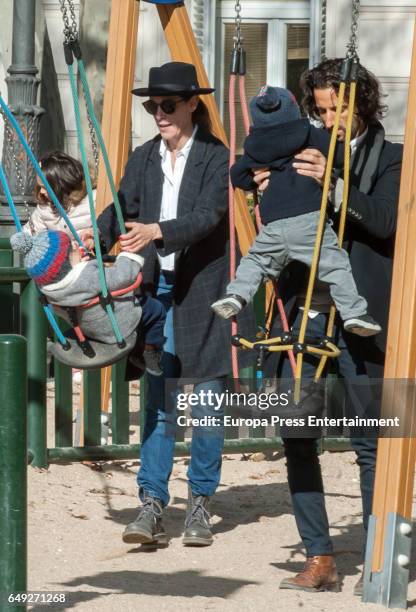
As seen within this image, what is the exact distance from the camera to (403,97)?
12586 millimetres

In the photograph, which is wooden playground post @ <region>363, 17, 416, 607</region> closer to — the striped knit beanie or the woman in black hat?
the woman in black hat

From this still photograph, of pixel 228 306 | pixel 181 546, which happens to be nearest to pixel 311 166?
pixel 228 306

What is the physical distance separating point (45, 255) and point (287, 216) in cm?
80

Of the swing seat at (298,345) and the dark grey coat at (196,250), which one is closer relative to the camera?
the swing seat at (298,345)

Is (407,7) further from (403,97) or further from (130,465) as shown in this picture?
(130,465)

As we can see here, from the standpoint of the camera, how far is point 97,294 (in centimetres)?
490

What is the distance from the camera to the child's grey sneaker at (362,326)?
4598 millimetres

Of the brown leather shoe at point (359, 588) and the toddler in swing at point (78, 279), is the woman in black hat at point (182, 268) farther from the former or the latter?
the brown leather shoe at point (359, 588)

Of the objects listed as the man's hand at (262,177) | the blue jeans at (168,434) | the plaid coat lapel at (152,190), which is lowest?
the blue jeans at (168,434)

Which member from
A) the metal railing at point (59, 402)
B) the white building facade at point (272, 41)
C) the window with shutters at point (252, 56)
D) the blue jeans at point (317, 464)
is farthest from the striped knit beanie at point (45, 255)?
the window with shutters at point (252, 56)

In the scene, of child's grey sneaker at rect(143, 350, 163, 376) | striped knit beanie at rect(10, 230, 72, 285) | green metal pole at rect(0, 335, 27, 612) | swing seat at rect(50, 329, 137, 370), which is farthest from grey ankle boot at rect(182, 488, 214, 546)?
green metal pole at rect(0, 335, 27, 612)

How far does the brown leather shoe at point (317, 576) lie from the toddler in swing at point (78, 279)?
39.5 inches

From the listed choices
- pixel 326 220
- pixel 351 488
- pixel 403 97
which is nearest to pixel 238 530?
pixel 351 488

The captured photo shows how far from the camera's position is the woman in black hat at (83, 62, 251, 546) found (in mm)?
5586
